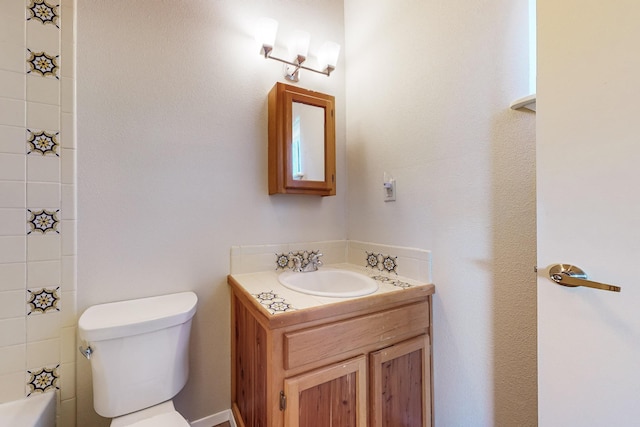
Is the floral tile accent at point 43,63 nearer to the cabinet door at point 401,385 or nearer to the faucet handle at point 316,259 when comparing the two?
the faucet handle at point 316,259

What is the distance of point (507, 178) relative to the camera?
886 mm

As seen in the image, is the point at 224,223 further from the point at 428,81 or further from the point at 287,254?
the point at 428,81

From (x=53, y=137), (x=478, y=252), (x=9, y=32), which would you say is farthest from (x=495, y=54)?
(x=9, y=32)

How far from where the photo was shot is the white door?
1.75 ft

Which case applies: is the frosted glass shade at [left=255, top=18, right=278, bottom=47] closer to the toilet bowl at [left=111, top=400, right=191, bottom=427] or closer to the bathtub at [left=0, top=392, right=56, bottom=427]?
the toilet bowl at [left=111, top=400, right=191, bottom=427]

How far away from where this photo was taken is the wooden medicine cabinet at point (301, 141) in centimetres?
135

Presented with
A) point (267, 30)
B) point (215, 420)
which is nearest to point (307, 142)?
point (267, 30)

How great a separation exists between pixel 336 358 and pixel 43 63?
5.32ft

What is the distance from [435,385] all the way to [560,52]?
1.25 metres

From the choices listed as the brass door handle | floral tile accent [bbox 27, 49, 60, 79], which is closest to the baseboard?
the brass door handle

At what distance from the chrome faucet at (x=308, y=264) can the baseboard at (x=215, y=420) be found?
0.80m

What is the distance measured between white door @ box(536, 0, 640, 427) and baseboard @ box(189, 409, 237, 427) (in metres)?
1.32

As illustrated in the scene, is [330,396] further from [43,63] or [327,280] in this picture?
[43,63]

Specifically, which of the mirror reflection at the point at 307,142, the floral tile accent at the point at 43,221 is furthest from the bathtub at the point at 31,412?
the mirror reflection at the point at 307,142
